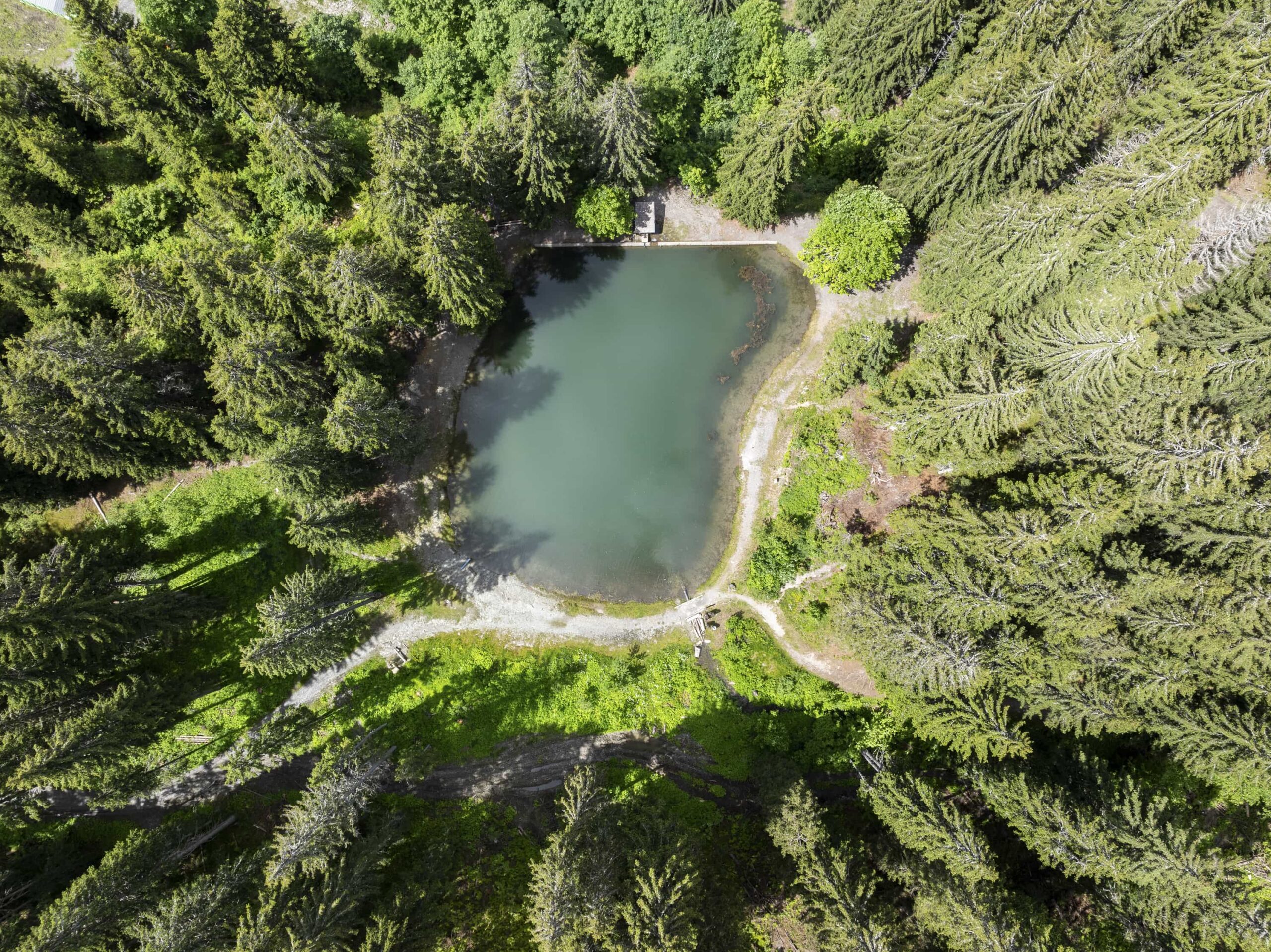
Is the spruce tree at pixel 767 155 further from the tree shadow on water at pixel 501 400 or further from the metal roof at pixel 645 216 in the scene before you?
the tree shadow on water at pixel 501 400

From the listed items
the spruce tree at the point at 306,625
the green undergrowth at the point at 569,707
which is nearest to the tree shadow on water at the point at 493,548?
the green undergrowth at the point at 569,707

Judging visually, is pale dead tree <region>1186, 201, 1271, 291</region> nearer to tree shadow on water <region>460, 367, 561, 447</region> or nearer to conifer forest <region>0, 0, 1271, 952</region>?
conifer forest <region>0, 0, 1271, 952</region>

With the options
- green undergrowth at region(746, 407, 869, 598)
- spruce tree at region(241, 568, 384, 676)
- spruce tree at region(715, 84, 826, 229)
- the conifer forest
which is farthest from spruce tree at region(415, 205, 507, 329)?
green undergrowth at region(746, 407, 869, 598)

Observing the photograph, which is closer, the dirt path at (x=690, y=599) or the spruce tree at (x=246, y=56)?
the spruce tree at (x=246, y=56)

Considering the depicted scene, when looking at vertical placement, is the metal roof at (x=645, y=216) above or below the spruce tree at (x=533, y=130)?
below

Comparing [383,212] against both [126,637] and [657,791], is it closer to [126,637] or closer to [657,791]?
[126,637]

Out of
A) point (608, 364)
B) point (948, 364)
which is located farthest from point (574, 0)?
point (948, 364)
